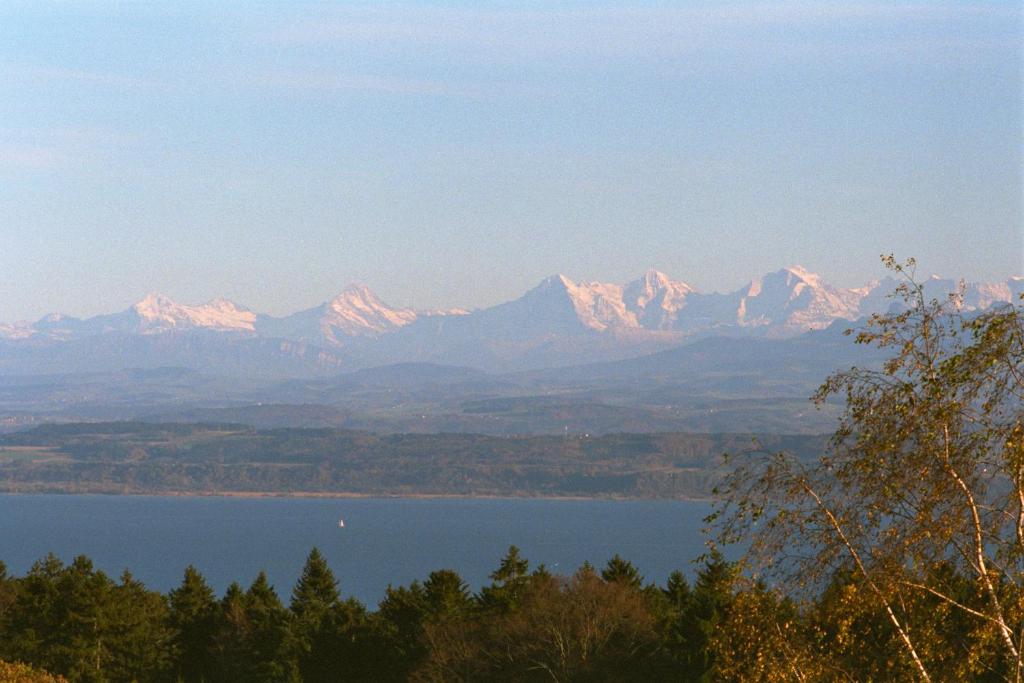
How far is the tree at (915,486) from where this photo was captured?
16672 millimetres

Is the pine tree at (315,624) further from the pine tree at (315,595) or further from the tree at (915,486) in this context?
the tree at (915,486)

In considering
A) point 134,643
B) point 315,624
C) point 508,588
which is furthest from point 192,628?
point 508,588

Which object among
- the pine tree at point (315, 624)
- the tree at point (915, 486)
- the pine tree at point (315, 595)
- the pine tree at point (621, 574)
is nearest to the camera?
the tree at point (915, 486)

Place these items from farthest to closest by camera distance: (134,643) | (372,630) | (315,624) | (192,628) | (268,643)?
1. (192,628)
2. (315,624)
3. (268,643)
4. (372,630)
5. (134,643)

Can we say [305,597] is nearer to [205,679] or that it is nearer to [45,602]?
[205,679]

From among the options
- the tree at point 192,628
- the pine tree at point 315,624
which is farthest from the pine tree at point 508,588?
the tree at point 192,628

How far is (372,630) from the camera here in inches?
2398

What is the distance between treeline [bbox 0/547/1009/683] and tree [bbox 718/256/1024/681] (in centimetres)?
2111

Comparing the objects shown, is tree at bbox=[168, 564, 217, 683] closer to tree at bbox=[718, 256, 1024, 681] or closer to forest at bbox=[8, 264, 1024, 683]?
forest at bbox=[8, 264, 1024, 683]

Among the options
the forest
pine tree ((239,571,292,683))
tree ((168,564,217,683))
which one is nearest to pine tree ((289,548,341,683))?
pine tree ((239,571,292,683))

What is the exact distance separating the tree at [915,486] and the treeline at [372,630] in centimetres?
2111

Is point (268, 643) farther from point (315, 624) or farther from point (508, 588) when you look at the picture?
point (508, 588)

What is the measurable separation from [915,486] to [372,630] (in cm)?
4626

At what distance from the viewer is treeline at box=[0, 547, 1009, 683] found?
160 ft
